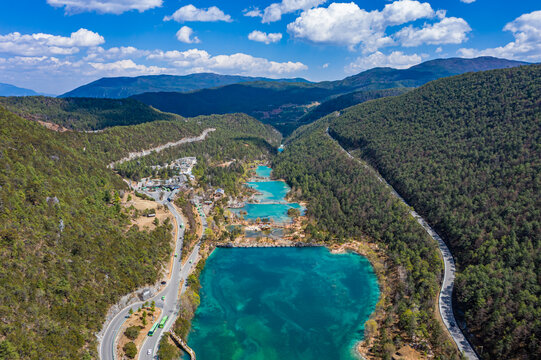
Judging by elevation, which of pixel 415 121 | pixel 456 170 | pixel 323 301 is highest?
pixel 415 121

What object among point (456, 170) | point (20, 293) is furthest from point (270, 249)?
point (456, 170)

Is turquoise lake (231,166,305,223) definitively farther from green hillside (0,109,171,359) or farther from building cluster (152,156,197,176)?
green hillside (0,109,171,359)

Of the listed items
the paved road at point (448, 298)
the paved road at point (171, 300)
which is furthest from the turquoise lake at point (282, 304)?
the paved road at point (448, 298)

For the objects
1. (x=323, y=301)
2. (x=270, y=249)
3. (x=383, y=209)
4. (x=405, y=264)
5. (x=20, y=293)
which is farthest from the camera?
(x=383, y=209)

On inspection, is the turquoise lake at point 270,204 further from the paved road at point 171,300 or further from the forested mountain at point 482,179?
the forested mountain at point 482,179

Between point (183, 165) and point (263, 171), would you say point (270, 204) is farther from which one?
point (183, 165)

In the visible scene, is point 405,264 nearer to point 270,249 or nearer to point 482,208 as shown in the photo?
point 482,208
